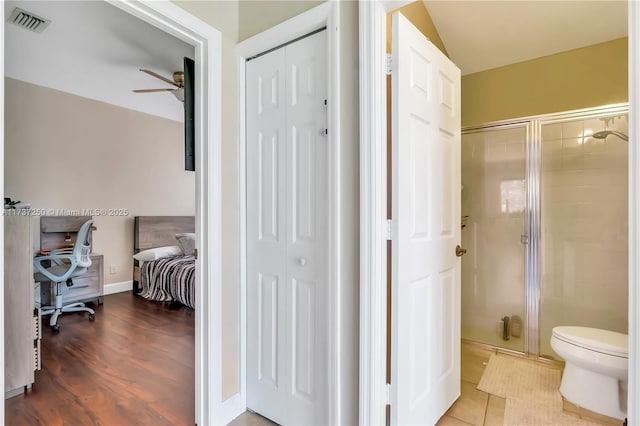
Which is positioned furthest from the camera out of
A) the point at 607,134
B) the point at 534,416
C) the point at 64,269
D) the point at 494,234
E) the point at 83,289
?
the point at 83,289

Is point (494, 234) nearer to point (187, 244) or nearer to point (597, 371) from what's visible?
point (597, 371)

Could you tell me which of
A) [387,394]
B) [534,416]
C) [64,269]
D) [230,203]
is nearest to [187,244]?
[64,269]

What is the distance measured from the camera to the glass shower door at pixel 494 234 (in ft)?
8.66

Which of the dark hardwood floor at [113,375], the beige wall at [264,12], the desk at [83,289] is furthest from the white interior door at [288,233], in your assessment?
the desk at [83,289]

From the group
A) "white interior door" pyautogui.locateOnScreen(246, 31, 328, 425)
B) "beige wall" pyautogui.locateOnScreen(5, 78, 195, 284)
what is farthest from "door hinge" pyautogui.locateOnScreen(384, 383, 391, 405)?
"beige wall" pyautogui.locateOnScreen(5, 78, 195, 284)

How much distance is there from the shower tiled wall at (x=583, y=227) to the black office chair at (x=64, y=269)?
4237 mm

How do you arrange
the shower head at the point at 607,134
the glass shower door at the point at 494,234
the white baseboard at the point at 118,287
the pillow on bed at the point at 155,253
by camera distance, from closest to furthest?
the shower head at the point at 607,134
the glass shower door at the point at 494,234
the pillow on bed at the point at 155,253
the white baseboard at the point at 118,287

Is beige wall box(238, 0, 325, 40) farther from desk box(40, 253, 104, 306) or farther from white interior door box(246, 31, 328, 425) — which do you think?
desk box(40, 253, 104, 306)

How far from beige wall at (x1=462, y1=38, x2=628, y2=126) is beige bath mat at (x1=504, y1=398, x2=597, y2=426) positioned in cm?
205

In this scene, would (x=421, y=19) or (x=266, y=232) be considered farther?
(x=421, y=19)

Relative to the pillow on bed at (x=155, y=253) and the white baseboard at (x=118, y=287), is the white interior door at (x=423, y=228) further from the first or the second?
the white baseboard at (x=118, y=287)

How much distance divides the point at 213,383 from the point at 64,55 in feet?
10.7

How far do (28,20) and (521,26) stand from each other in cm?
357

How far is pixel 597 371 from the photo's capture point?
176 cm
